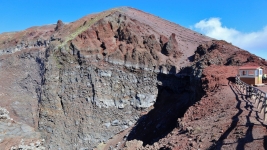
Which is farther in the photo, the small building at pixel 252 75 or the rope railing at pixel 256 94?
the small building at pixel 252 75

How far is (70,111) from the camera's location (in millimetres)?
22984

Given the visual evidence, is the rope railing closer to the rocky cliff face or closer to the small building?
the small building

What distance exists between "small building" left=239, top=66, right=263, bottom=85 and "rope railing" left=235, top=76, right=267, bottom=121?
1.08 metres

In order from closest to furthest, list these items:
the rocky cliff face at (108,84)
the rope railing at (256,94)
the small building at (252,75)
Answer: the rope railing at (256,94) < the small building at (252,75) < the rocky cliff face at (108,84)

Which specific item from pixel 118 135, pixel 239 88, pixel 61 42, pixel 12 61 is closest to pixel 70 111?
pixel 118 135

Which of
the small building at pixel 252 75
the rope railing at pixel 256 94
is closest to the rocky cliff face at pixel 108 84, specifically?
the small building at pixel 252 75

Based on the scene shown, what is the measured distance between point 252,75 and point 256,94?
187 inches

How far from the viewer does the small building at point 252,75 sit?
46.8 ft

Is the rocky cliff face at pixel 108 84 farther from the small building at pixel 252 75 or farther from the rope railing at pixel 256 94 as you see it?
the rope railing at pixel 256 94

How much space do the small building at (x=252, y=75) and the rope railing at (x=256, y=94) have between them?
1078 mm

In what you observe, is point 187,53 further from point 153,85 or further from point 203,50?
point 153,85

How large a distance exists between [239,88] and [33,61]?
2588cm

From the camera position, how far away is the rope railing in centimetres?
854

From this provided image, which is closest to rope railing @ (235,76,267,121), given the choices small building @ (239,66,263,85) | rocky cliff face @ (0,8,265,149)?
small building @ (239,66,263,85)
